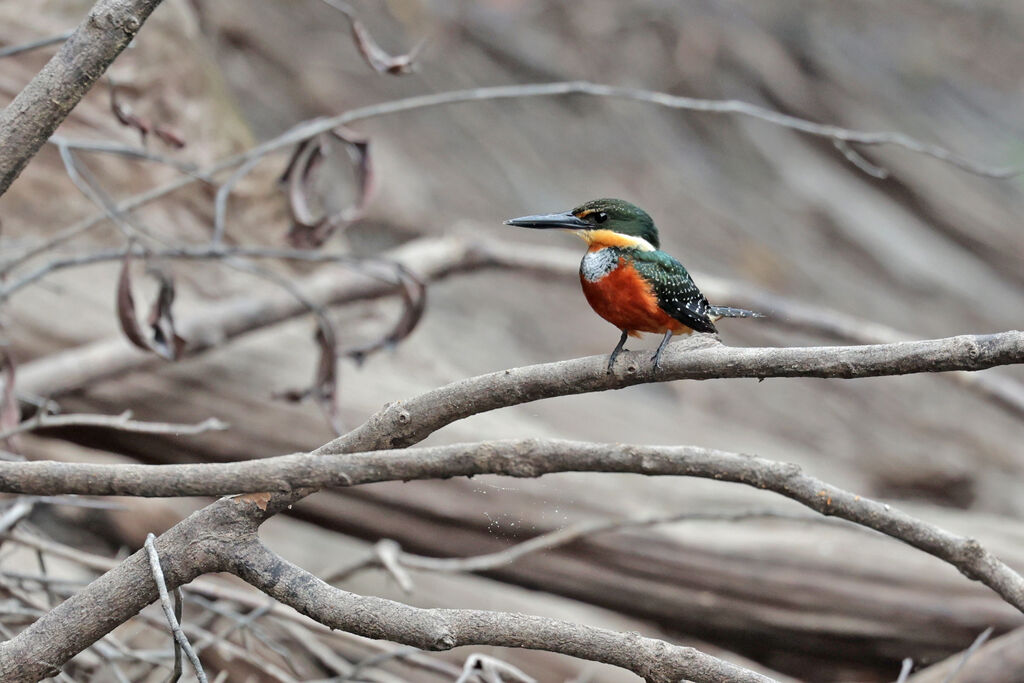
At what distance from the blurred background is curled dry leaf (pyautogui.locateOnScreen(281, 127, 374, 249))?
15 centimetres

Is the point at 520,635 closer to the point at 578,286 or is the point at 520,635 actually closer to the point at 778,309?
the point at 778,309

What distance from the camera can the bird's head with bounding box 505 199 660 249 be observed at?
133 centimetres

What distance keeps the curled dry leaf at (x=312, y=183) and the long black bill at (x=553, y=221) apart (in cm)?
128

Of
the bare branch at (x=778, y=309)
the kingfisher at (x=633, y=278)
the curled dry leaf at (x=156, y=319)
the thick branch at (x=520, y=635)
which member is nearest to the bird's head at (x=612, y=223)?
the kingfisher at (x=633, y=278)

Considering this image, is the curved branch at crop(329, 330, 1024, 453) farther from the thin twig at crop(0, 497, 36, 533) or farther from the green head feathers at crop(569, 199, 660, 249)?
the thin twig at crop(0, 497, 36, 533)

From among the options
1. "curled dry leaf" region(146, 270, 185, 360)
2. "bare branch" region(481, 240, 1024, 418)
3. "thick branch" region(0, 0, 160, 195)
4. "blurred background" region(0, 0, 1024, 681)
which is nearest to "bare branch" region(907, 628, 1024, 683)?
"blurred background" region(0, 0, 1024, 681)

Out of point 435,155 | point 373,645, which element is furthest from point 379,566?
point 435,155

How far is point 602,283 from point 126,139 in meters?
2.94

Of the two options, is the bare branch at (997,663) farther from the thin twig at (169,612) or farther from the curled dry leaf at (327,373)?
the thin twig at (169,612)

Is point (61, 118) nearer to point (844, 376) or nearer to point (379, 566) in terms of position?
point (844, 376)

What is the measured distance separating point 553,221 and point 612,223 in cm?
12

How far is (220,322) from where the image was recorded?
315cm

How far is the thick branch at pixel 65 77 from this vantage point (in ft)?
4.35

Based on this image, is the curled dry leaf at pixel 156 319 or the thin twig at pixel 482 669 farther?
the curled dry leaf at pixel 156 319
